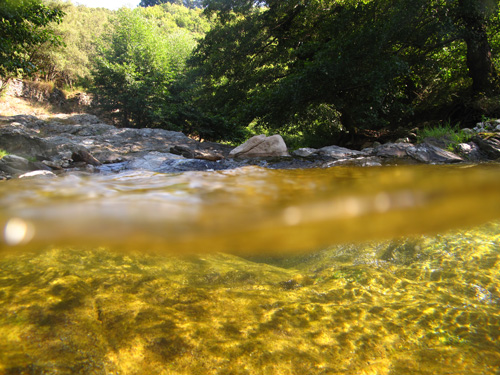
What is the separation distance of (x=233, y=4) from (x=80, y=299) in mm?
13405

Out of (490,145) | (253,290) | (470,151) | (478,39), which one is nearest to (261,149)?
(470,151)

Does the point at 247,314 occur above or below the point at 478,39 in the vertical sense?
below

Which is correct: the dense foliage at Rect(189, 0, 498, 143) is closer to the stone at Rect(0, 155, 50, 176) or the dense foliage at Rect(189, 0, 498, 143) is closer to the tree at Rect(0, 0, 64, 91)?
the tree at Rect(0, 0, 64, 91)

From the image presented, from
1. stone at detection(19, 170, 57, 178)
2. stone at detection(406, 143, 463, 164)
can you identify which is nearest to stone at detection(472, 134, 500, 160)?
stone at detection(406, 143, 463, 164)

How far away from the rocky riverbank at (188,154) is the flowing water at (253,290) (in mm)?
4336

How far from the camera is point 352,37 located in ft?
30.5

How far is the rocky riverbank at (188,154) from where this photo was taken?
6492 mm

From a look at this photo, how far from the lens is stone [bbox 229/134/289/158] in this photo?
9.26m

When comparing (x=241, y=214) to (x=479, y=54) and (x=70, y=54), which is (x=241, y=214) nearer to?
(x=479, y=54)

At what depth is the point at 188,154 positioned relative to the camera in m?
9.41

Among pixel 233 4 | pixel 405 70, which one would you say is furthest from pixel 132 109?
pixel 405 70

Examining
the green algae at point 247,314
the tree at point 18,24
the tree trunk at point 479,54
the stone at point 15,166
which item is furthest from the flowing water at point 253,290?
the tree trunk at point 479,54

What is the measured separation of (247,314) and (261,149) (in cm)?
845

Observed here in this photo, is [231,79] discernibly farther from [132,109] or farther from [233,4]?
[132,109]
